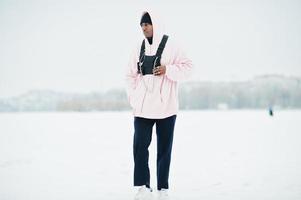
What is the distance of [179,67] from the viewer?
3289 millimetres

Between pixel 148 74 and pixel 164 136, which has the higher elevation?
pixel 148 74

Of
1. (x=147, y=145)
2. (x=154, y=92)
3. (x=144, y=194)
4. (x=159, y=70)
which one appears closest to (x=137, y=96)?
(x=154, y=92)

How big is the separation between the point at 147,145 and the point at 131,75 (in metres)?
0.61

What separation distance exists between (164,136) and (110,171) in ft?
5.28

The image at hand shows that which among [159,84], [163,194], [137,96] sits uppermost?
[159,84]

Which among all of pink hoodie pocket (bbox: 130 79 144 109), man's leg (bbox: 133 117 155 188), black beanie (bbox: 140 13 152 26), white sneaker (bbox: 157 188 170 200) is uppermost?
black beanie (bbox: 140 13 152 26)

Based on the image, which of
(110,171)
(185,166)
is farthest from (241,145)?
(110,171)

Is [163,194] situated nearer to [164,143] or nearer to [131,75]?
[164,143]

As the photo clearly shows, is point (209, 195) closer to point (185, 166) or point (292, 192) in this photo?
point (292, 192)

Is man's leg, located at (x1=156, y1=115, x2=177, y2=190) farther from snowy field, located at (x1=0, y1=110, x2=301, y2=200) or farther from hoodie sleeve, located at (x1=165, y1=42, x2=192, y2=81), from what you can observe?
hoodie sleeve, located at (x1=165, y1=42, x2=192, y2=81)

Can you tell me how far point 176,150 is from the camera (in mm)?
7043

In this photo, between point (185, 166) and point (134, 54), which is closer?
point (134, 54)

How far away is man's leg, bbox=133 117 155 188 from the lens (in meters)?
3.34

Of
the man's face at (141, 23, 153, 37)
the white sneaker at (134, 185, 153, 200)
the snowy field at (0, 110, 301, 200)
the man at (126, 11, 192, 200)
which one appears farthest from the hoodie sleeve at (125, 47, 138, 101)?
the snowy field at (0, 110, 301, 200)
